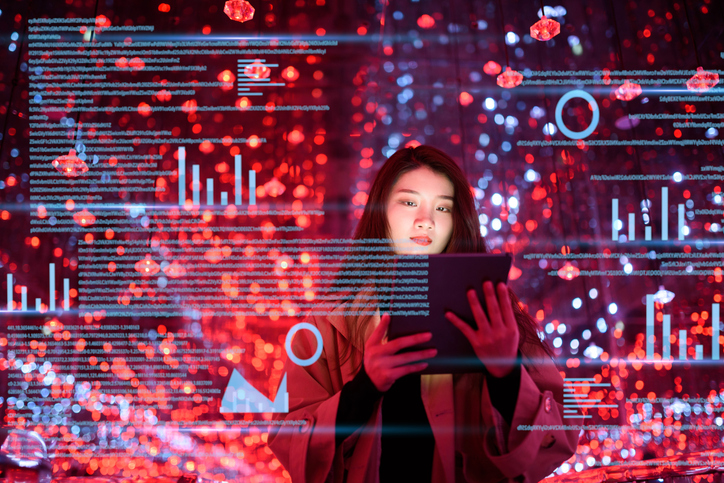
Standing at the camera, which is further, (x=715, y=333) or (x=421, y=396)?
(x=715, y=333)

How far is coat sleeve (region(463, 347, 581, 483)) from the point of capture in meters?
0.88

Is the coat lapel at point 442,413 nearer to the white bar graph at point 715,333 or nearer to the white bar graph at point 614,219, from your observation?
the white bar graph at point 614,219

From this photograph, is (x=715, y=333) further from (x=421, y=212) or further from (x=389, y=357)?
(x=389, y=357)

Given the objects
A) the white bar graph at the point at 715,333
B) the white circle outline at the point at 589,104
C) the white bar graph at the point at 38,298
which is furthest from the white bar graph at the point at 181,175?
the white bar graph at the point at 715,333

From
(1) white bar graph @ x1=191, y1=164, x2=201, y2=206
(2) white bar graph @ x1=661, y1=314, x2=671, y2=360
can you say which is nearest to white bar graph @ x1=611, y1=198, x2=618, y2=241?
(2) white bar graph @ x1=661, y1=314, x2=671, y2=360

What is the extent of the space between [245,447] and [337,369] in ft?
3.21

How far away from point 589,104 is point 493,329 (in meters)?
1.67

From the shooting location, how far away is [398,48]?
2.08m

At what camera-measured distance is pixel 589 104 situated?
212cm

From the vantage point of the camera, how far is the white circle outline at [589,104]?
81.7 inches

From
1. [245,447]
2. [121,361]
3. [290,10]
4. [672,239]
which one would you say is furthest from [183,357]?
[672,239]

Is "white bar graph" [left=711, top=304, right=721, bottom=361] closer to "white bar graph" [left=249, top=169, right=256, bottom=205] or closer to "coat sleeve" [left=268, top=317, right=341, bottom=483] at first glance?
"coat sleeve" [left=268, top=317, right=341, bottom=483]

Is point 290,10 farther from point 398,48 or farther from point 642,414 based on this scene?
point 642,414

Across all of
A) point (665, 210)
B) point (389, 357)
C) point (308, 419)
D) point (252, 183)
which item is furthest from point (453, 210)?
point (665, 210)
